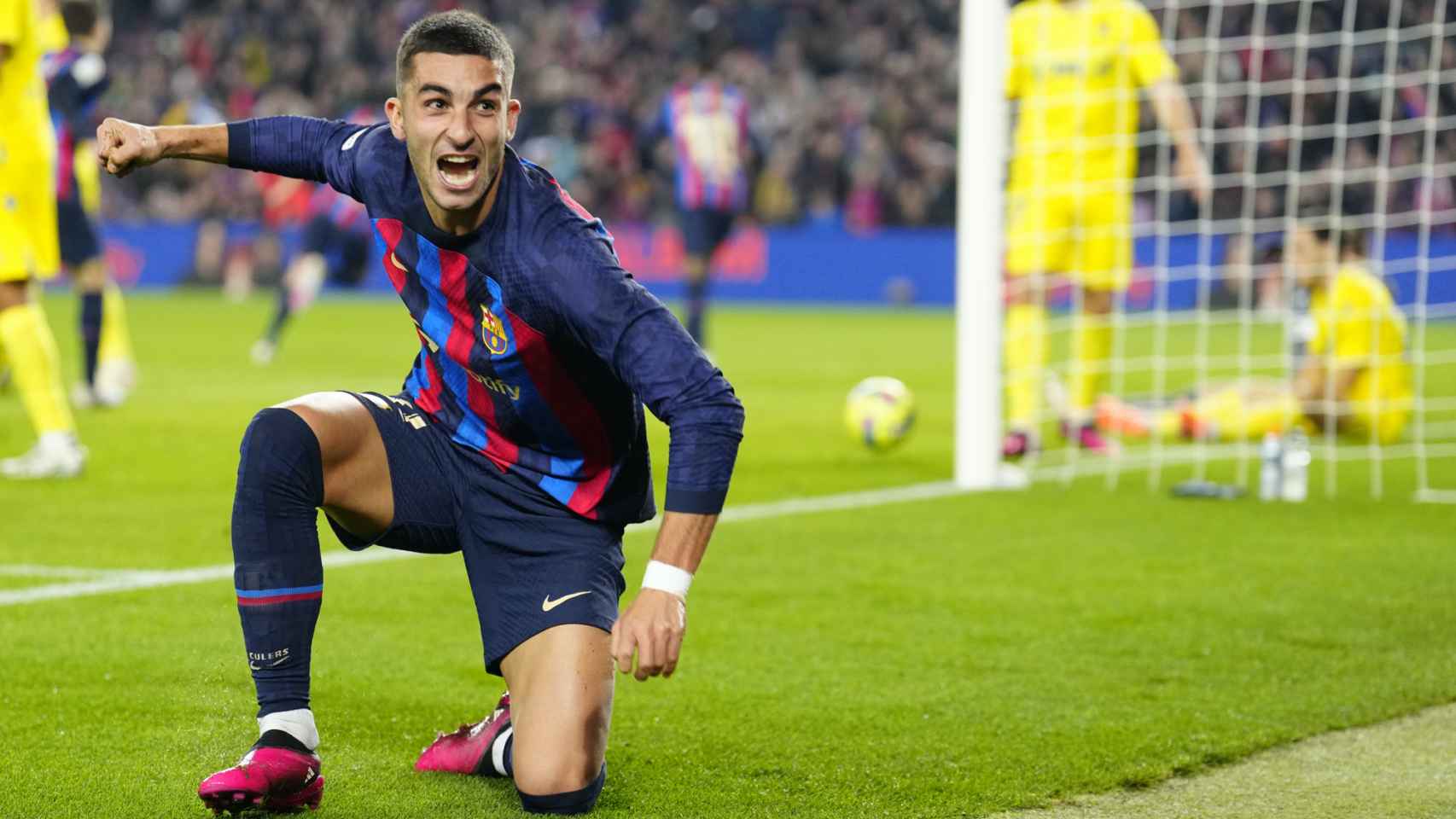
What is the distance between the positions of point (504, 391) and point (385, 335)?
13.7 m

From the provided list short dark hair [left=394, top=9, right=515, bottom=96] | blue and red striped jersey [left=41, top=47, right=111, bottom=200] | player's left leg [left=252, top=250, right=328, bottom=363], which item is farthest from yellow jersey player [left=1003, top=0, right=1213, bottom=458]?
player's left leg [left=252, top=250, right=328, bottom=363]

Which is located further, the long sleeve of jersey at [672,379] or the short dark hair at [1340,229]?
the short dark hair at [1340,229]

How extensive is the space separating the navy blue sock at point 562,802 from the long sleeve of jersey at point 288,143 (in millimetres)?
1224

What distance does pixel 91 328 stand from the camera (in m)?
9.99

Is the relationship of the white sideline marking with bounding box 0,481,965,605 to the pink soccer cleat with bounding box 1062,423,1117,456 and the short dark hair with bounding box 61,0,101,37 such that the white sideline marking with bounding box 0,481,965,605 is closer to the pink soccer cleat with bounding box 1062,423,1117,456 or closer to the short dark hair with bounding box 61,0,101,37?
the pink soccer cleat with bounding box 1062,423,1117,456

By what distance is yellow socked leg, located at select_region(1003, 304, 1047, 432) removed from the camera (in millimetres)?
8133

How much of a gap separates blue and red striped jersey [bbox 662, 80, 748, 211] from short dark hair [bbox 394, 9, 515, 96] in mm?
11279

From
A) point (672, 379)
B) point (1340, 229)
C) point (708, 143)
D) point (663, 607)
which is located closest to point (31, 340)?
point (672, 379)

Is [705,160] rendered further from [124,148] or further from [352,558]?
[124,148]

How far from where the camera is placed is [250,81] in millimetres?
27703

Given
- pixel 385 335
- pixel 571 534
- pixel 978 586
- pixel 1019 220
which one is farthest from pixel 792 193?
pixel 571 534

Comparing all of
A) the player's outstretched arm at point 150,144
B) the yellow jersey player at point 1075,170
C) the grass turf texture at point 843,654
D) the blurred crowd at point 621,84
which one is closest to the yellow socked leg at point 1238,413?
the yellow jersey player at point 1075,170

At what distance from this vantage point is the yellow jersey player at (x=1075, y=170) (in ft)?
27.0

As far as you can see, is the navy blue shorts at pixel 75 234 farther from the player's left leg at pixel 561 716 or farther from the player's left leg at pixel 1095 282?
the player's left leg at pixel 561 716
